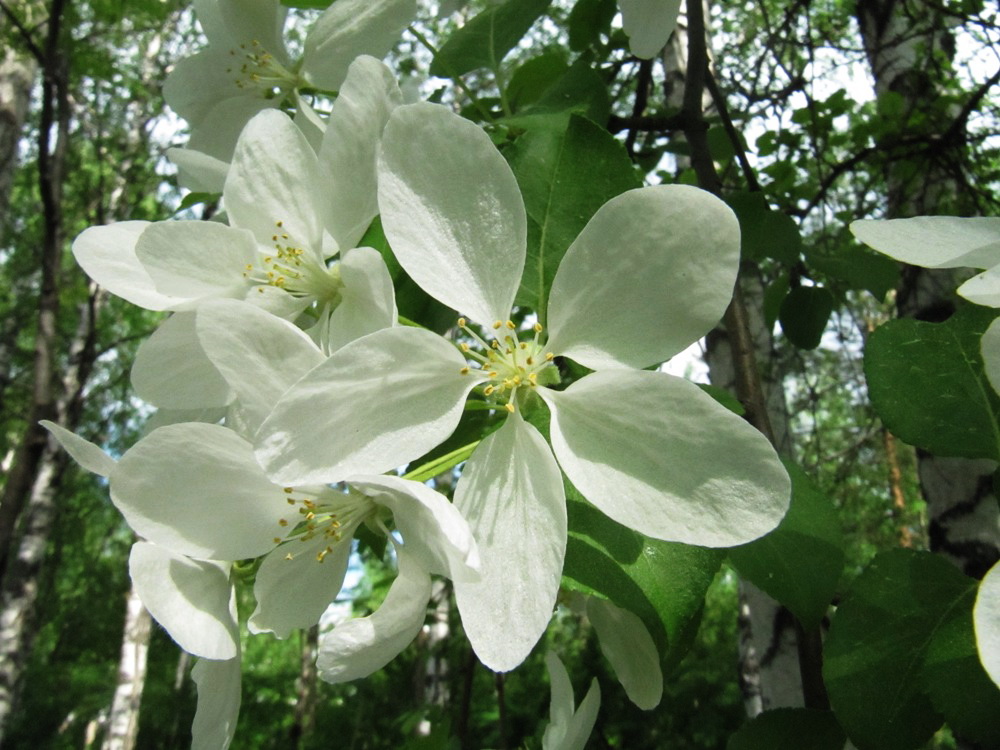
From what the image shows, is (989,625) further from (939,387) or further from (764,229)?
(764,229)

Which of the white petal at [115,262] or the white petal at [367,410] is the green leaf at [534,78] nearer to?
the white petal at [115,262]

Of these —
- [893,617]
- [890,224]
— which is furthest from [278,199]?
[893,617]

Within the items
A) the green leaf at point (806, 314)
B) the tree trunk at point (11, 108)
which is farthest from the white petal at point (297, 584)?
the tree trunk at point (11, 108)

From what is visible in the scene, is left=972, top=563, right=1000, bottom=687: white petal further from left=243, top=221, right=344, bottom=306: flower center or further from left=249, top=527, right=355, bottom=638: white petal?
left=243, top=221, right=344, bottom=306: flower center

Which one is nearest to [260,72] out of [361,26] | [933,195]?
[361,26]

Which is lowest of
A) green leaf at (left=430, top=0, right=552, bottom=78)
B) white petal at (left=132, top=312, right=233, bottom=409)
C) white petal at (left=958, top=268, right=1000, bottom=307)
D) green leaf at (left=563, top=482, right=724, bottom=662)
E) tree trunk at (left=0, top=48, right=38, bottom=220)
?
green leaf at (left=563, top=482, right=724, bottom=662)

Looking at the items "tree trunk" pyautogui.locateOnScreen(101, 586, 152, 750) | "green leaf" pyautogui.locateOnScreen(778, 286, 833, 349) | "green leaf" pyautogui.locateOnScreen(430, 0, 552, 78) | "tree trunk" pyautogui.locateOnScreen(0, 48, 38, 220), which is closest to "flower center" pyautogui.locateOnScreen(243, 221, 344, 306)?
"green leaf" pyautogui.locateOnScreen(430, 0, 552, 78)
